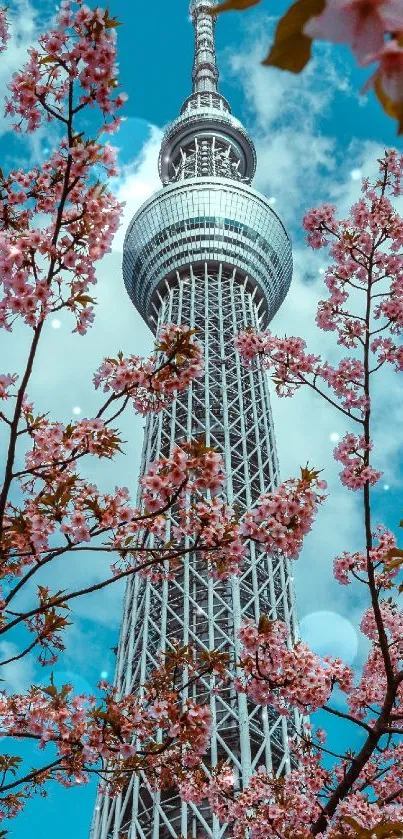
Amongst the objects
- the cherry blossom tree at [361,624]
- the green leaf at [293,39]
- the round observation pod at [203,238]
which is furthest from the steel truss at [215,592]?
the green leaf at [293,39]

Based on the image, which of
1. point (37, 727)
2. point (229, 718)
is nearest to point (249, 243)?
point (229, 718)

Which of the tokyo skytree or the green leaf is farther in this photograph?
the tokyo skytree

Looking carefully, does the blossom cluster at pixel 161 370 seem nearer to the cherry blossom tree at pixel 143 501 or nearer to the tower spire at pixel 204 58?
the cherry blossom tree at pixel 143 501

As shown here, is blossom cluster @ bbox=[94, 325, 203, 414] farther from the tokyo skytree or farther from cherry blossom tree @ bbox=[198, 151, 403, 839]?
the tokyo skytree

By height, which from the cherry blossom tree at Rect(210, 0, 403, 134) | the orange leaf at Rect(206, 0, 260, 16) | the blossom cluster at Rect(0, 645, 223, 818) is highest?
the blossom cluster at Rect(0, 645, 223, 818)

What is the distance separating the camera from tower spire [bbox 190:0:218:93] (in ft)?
235

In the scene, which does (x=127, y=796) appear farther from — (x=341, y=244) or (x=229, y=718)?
(x=341, y=244)

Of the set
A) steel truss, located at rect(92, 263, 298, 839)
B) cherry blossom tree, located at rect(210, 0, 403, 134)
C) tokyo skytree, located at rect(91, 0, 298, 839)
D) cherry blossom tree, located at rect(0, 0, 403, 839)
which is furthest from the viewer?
tokyo skytree, located at rect(91, 0, 298, 839)

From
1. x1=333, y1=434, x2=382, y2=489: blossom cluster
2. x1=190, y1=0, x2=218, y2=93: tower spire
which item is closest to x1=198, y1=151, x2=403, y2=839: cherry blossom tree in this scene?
x1=333, y1=434, x2=382, y2=489: blossom cluster

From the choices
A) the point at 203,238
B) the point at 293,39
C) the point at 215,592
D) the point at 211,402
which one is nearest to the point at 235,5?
the point at 293,39

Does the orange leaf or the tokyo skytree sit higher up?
the tokyo skytree

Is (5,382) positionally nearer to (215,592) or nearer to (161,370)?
(161,370)

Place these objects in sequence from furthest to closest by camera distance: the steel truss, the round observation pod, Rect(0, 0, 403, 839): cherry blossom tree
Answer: the round observation pod → the steel truss → Rect(0, 0, 403, 839): cherry blossom tree

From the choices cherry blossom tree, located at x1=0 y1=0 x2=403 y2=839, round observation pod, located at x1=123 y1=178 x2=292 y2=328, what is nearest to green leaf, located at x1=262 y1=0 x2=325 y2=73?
cherry blossom tree, located at x1=0 y1=0 x2=403 y2=839
